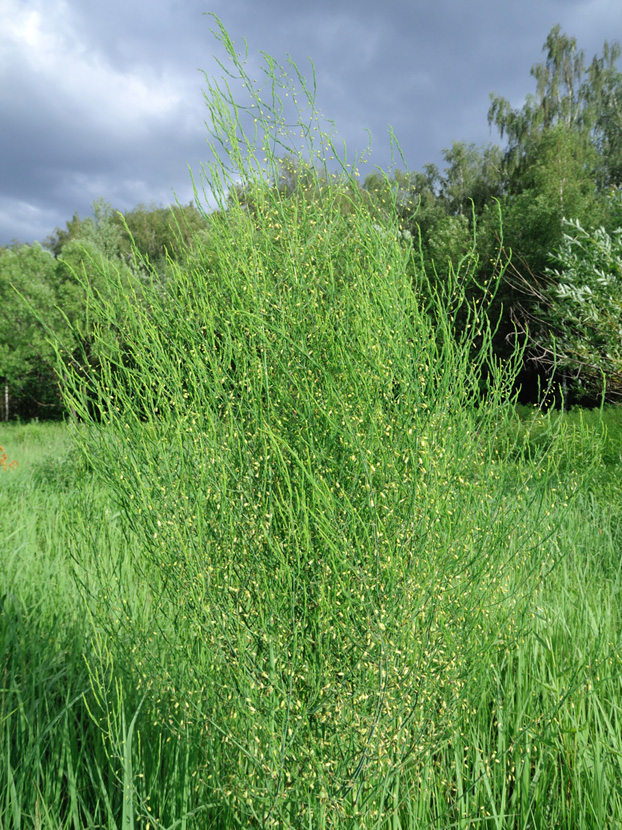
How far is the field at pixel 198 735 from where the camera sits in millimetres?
2154

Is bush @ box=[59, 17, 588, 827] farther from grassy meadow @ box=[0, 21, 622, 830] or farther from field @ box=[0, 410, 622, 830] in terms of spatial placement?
field @ box=[0, 410, 622, 830]

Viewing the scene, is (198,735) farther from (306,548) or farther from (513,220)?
(513,220)

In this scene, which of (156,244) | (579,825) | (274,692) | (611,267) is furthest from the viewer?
(156,244)

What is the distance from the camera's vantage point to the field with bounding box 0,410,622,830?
2154 millimetres

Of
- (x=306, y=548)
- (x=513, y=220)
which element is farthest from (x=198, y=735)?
(x=513, y=220)

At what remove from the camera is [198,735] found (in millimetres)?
2137

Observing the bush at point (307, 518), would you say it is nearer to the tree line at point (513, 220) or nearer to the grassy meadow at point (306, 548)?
the grassy meadow at point (306, 548)

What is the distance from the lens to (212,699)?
1.85 metres

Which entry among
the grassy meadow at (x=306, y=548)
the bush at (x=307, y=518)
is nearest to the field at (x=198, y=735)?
the grassy meadow at (x=306, y=548)

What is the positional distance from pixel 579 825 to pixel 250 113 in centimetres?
314

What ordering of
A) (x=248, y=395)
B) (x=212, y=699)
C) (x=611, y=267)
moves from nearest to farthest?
(x=212, y=699) → (x=248, y=395) → (x=611, y=267)

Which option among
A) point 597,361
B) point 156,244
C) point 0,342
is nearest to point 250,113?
point 597,361

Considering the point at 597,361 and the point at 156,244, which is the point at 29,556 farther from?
the point at 156,244

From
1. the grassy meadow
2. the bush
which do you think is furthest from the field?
the bush
